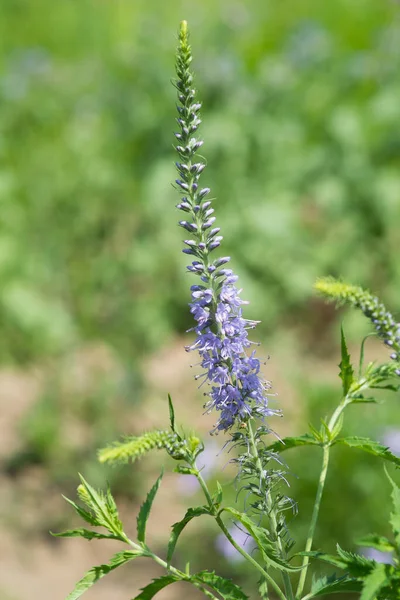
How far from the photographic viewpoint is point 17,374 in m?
7.59

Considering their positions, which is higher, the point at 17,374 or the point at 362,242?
the point at 362,242

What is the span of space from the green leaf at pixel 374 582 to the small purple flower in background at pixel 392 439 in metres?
2.85

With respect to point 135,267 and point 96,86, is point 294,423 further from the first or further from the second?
point 96,86

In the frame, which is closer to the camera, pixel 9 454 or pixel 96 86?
pixel 9 454

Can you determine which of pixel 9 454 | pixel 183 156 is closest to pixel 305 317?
pixel 9 454

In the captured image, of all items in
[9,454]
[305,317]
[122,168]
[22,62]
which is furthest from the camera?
[22,62]

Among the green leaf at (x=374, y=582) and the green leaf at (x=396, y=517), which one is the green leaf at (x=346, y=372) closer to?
the green leaf at (x=396, y=517)

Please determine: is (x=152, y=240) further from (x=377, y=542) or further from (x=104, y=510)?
(x=377, y=542)

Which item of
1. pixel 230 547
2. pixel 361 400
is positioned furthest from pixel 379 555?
pixel 361 400

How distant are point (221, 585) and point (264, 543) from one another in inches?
4.9

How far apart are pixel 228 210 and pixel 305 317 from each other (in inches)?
51.3

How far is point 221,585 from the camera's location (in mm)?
1703

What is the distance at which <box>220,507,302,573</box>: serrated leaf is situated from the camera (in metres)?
1.64

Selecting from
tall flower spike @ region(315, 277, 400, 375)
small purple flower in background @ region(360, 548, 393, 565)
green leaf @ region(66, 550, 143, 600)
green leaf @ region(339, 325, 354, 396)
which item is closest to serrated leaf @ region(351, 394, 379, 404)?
green leaf @ region(339, 325, 354, 396)
